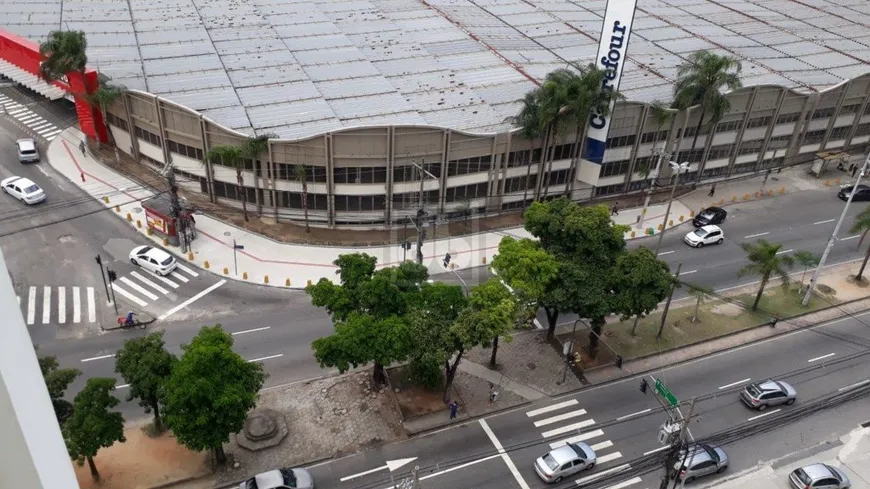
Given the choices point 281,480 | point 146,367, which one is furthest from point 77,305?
point 281,480

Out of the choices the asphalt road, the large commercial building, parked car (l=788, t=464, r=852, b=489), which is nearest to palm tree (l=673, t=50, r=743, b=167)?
the large commercial building

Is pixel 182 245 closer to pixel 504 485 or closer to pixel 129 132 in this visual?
pixel 129 132

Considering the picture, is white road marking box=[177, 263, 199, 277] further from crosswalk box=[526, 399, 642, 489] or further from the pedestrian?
crosswalk box=[526, 399, 642, 489]

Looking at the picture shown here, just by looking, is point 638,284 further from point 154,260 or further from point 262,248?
point 154,260

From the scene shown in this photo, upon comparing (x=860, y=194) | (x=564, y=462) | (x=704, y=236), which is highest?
(x=860, y=194)

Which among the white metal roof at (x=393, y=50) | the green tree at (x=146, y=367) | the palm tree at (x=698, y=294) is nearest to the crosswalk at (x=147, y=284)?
the white metal roof at (x=393, y=50)

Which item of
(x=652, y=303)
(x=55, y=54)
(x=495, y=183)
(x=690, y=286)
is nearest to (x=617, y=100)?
(x=495, y=183)
